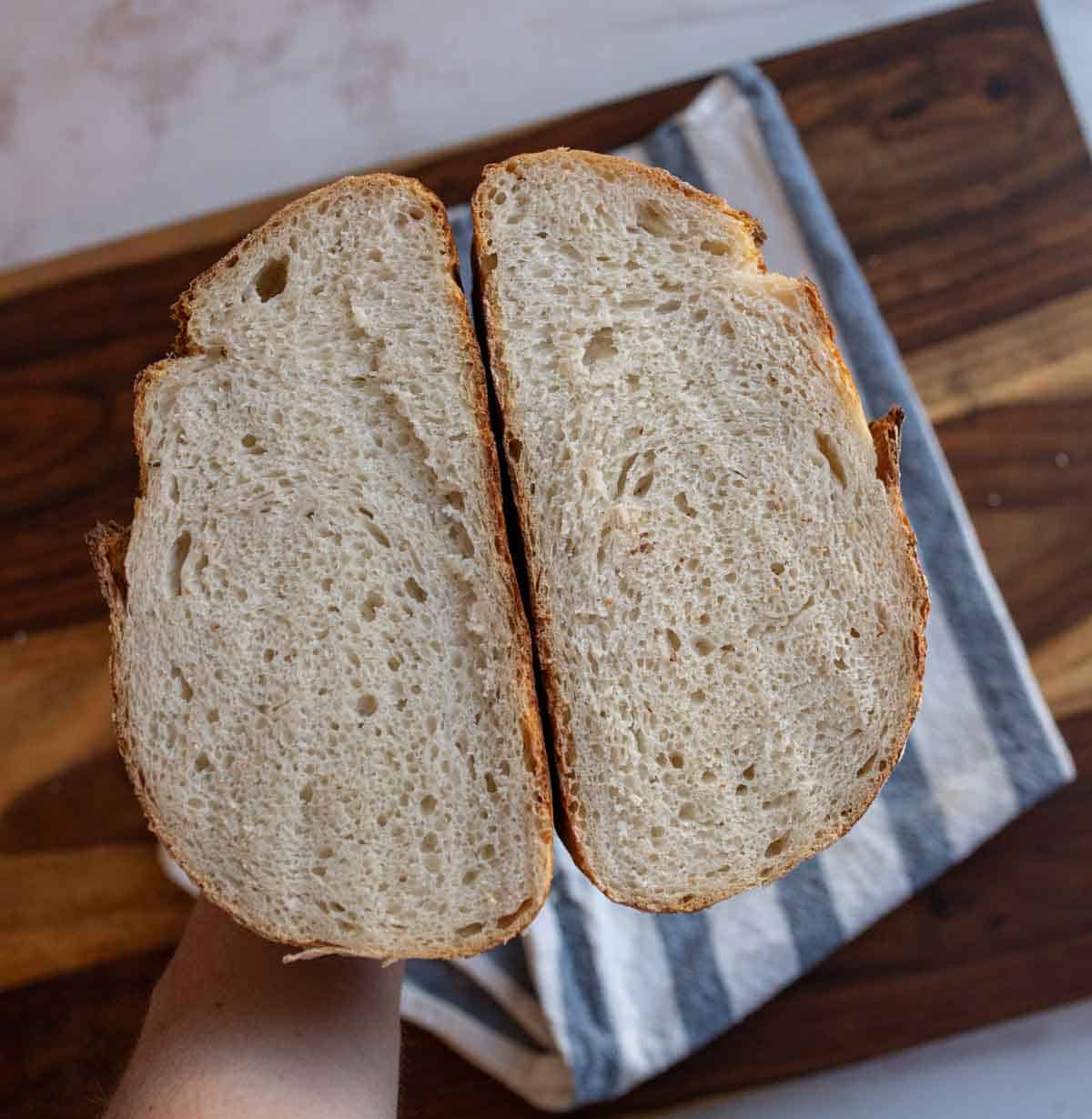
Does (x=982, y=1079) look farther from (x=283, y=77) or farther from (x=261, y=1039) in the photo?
(x=283, y=77)

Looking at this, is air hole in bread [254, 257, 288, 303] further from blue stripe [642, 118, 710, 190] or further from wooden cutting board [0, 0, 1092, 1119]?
blue stripe [642, 118, 710, 190]

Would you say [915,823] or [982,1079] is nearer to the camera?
[915,823]

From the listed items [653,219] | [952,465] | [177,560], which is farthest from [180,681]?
[952,465]

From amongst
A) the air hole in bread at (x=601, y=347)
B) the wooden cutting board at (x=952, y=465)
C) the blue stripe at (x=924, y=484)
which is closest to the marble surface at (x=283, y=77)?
the wooden cutting board at (x=952, y=465)

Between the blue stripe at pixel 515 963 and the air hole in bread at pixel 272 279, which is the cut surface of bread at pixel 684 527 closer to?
the air hole in bread at pixel 272 279

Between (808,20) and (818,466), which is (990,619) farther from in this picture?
(808,20)

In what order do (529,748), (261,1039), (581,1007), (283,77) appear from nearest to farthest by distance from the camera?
(529,748)
(261,1039)
(581,1007)
(283,77)

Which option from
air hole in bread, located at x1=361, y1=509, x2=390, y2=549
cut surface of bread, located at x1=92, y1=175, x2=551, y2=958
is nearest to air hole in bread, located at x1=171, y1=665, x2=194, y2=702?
cut surface of bread, located at x1=92, y1=175, x2=551, y2=958
